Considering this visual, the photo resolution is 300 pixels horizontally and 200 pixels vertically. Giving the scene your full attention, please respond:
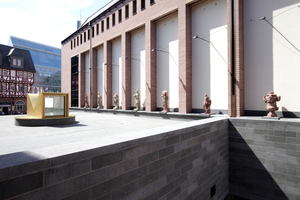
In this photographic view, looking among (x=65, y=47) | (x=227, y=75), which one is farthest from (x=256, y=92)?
(x=65, y=47)

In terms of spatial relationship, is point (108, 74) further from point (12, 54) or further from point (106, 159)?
point (12, 54)

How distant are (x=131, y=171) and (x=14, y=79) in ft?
144

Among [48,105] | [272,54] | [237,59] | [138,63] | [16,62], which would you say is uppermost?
[16,62]

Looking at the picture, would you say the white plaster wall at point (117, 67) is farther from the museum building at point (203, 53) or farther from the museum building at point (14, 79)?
the museum building at point (14, 79)

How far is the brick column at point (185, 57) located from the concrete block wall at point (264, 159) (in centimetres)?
759

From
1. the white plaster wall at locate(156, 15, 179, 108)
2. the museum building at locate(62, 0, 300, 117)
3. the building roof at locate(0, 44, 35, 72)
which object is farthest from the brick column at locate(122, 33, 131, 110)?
the building roof at locate(0, 44, 35, 72)

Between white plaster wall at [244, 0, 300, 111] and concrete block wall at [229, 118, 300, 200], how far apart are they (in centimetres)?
488

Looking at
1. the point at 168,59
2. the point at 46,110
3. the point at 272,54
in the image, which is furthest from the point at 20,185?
the point at 168,59

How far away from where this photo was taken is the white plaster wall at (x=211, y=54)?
14.7 m

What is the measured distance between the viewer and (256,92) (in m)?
13.0

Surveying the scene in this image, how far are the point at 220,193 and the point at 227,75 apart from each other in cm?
909

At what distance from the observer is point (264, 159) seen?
326 inches

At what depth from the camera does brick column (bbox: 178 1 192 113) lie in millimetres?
16109

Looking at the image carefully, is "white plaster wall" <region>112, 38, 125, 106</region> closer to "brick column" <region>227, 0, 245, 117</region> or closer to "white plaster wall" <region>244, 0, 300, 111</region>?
"brick column" <region>227, 0, 245, 117</region>
